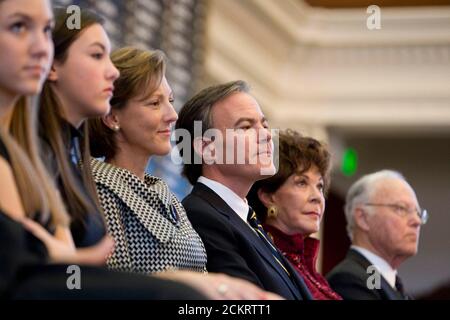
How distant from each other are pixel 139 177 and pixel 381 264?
6.31 ft

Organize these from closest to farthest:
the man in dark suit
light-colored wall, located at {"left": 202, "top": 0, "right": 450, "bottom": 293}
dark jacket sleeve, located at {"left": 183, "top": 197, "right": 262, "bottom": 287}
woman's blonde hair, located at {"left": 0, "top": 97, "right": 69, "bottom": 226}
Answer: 1. woman's blonde hair, located at {"left": 0, "top": 97, "right": 69, "bottom": 226}
2. dark jacket sleeve, located at {"left": 183, "top": 197, "right": 262, "bottom": 287}
3. the man in dark suit
4. light-colored wall, located at {"left": 202, "top": 0, "right": 450, "bottom": 293}

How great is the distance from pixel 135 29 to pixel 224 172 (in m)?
3.54

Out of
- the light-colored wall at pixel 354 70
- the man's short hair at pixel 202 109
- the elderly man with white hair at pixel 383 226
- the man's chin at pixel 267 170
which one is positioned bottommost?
the elderly man with white hair at pixel 383 226

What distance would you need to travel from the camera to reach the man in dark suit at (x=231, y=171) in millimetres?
3018

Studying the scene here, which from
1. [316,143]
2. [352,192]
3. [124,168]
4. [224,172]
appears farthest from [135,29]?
[124,168]

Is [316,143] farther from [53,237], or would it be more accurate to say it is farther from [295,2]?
[295,2]

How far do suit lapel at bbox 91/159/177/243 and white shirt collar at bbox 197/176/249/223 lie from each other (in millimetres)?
572

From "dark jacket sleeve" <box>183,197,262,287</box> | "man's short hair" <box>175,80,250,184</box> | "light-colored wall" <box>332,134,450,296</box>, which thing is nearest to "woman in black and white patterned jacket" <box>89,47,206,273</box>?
"dark jacket sleeve" <box>183,197,262,287</box>

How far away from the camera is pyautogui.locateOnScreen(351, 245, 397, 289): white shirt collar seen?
4.46 m

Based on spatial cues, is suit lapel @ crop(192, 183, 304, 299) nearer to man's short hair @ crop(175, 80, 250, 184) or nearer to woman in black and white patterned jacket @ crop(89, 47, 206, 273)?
man's short hair @ crop(175, 80, 250, 184)

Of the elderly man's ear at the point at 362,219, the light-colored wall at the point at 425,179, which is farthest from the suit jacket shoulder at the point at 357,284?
the light-colored wall at the point at 425,179

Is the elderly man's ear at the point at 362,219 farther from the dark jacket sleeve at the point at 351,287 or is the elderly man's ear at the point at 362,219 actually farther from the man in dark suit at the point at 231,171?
the man in dark suit at the point at 231,171

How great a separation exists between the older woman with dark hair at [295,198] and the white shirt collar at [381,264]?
696 millimetres
